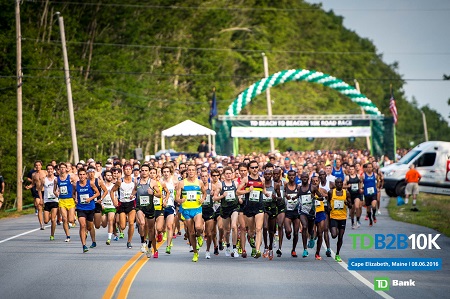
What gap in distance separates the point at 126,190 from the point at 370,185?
9.79 metres

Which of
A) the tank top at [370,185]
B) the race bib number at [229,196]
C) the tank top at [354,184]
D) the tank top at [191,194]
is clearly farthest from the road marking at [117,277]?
the tank top at [370,185]

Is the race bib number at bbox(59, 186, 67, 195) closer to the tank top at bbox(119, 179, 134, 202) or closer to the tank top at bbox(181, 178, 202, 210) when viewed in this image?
the tank top at bbox(119, 179, 134, 202)

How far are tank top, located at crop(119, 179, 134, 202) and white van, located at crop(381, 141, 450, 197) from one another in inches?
842

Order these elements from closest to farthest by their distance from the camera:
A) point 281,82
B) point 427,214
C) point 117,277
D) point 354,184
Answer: point 117,277 < point 354,184 < point 427,214 < point 281,82

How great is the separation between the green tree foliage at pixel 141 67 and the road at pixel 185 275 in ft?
86.7

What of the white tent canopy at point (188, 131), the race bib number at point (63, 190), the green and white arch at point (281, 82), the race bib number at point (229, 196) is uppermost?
the green and white arch at point (281, 82)

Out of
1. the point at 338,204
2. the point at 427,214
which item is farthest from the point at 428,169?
the point at 338,204

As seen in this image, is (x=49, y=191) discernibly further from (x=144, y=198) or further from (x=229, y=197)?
(x=229, y=197)

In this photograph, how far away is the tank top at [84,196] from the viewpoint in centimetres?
2320

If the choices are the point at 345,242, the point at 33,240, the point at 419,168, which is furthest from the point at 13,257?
the point at 419,168

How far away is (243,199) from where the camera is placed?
2141 cm

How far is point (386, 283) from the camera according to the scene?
1681cm

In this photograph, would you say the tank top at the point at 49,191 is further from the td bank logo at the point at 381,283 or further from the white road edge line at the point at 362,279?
the td bank logo at the point at 381,283

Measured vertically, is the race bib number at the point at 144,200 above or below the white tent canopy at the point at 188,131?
below
